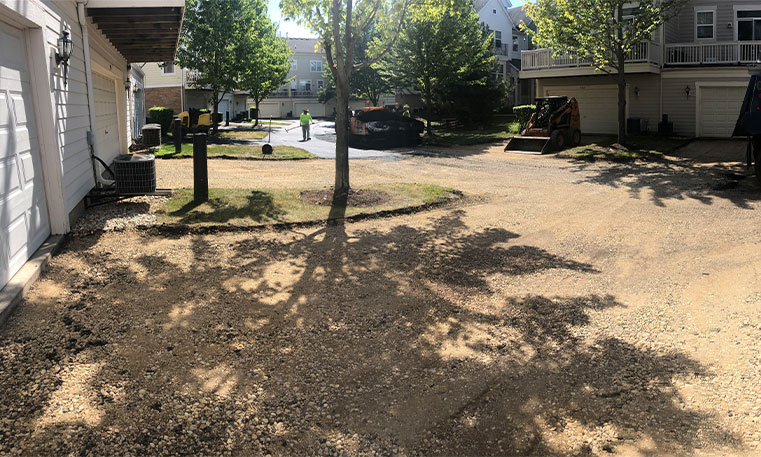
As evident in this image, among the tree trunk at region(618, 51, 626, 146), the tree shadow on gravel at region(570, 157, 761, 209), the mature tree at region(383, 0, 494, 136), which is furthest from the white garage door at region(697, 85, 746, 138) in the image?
the mature tree at region(383, 0, 494, 136)

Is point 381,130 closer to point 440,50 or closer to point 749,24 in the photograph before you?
point 440,50

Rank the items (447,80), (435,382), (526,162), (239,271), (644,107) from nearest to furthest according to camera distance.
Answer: (435,382) < (239,271) < (526,162) < (644,107) < (447,80)

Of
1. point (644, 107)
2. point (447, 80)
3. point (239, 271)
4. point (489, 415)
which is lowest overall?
point (489, 415)

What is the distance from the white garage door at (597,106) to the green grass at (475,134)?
308cm

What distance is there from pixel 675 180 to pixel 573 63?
38.9 feet

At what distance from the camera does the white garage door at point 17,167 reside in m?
5.70

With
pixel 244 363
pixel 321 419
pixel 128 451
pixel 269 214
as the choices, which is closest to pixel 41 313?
pixel 244 363

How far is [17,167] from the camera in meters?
6.20

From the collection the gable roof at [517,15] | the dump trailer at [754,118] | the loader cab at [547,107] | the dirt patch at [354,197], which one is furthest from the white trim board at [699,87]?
the gable roof at [517,15]

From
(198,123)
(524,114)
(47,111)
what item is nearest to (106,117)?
(47,111)

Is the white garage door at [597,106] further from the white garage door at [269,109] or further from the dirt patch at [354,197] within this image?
the white garage door at [269,109]

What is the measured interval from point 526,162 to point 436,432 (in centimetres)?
1580

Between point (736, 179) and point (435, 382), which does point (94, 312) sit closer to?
point (435, 382)

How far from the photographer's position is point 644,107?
2547cm
